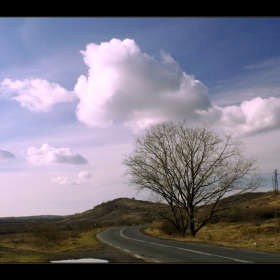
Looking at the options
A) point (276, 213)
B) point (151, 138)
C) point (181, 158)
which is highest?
point (151, 138)

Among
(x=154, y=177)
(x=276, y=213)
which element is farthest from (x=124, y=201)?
(x=154, y=177)

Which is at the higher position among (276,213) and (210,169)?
(210,169)

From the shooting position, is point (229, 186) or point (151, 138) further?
point (151, 138)

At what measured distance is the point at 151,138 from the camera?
30.6 meters

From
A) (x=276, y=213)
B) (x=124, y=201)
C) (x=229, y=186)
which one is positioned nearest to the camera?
(x=229, y=186)
